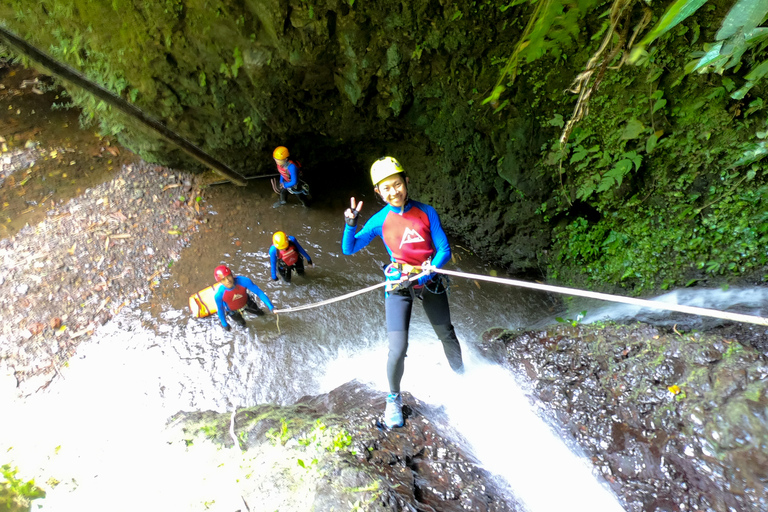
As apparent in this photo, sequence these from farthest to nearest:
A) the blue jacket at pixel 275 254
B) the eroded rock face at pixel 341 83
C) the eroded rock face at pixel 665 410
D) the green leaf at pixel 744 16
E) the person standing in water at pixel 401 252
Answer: the blue jacket at pixel 275 254 < the eroded rock face at pixel 341 83 < the person standing in water at pixel 401 252 < the eroded rock face at pixel 665 410 < the green leaf at pixel 744 16

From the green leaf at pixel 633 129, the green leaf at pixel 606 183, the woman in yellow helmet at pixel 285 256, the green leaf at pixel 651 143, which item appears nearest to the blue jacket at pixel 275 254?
the woman in yellow helmet at pixel 285 256

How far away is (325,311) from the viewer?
563 centimetres

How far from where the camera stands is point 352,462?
8.55 feet

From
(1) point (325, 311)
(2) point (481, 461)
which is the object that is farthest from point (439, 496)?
(1) point (325, 311)

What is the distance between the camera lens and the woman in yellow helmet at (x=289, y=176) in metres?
6.32

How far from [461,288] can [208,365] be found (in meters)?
3.76

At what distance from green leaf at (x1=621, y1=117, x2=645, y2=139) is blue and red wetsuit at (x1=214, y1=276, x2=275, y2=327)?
14.8ft

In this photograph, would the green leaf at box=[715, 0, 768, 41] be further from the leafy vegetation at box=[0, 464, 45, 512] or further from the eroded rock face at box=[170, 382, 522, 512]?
the leafy vegetation at box=[0, 464, 45, 512]

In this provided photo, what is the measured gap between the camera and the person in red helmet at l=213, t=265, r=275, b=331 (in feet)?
15.7

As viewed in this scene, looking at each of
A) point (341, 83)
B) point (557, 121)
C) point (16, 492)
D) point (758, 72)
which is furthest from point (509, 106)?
point (16, 492)

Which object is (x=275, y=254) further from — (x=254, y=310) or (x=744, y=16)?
(x=744, y=16)

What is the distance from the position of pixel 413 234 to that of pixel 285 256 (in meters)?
2.91

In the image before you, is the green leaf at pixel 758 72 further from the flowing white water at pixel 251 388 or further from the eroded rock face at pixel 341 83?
the flowing white water at pixel 251 388

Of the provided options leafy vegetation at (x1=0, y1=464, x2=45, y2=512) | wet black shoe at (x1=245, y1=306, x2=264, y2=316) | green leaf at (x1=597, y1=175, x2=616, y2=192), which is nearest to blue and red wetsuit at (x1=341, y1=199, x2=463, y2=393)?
green leaf at (x1=597, y1=175, x2=616, y2=192)
